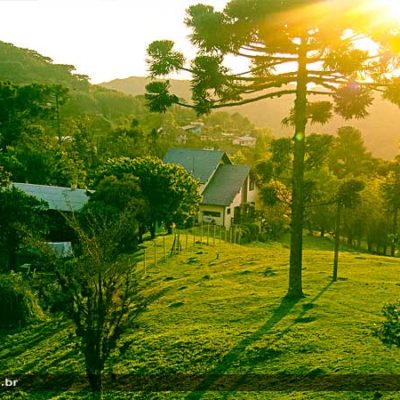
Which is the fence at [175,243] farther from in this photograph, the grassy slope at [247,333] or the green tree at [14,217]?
the green tree at [14,217]

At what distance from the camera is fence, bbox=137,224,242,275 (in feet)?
84.4

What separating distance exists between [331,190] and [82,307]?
3917cm

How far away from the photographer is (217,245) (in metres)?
31.4

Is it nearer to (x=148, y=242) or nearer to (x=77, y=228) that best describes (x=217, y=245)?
(x=148, y=242)

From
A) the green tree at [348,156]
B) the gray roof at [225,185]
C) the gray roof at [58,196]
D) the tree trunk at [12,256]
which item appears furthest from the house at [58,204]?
the green tree at [348,156]

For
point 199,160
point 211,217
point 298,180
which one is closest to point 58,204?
point 211,217

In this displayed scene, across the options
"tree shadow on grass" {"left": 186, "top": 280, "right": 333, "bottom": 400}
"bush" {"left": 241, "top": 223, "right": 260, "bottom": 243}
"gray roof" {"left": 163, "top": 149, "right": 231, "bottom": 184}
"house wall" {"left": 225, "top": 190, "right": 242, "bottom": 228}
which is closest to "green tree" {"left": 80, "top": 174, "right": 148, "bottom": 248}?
"tree shadow on grass" {"left": 186, "top": 280, "right": 333, "bottom": 400}

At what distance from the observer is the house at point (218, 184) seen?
4506cm

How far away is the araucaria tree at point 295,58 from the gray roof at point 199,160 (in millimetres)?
29907

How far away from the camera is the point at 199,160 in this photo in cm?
4950

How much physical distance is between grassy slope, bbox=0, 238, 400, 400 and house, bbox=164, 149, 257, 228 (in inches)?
925

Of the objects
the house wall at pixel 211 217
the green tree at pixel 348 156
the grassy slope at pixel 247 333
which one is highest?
the green tree at pixel 348 156

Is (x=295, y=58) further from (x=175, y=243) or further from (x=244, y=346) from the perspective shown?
(x=175, y=243)

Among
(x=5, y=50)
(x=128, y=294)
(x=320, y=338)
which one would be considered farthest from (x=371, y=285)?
(x=5, y=50)
